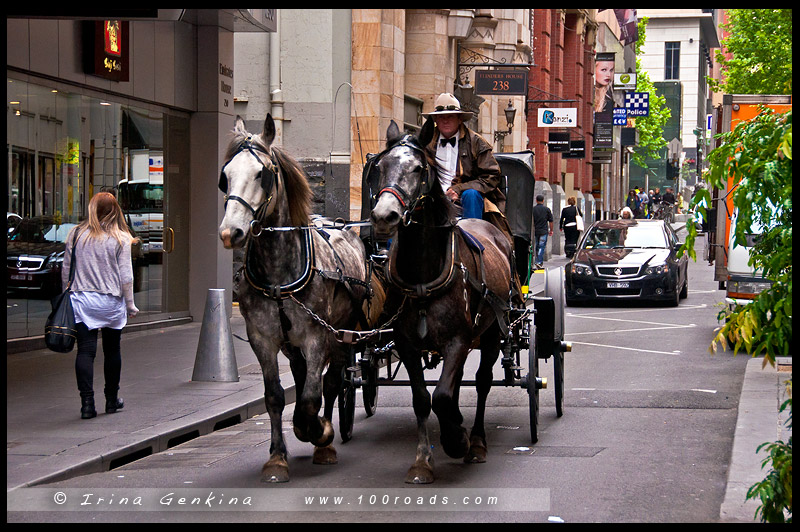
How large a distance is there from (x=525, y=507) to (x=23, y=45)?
9818 millimetres

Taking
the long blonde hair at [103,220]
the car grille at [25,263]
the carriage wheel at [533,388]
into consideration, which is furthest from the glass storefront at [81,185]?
the carriage wheel at [533,388]

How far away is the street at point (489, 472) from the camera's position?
636cm

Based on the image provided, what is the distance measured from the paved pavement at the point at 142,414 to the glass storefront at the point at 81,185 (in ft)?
3.68

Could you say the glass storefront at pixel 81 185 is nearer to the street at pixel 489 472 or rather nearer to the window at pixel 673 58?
the street at pixel 489 472

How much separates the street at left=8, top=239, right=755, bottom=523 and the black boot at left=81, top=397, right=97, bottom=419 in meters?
1.05

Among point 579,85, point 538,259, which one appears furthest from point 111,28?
point 579,85

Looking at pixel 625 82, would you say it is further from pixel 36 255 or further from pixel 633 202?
pixel 36 255

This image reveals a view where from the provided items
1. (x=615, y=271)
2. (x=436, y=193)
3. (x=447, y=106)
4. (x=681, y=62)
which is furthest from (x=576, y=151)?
(x=681, y=62)

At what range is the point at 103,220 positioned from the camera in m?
9.62

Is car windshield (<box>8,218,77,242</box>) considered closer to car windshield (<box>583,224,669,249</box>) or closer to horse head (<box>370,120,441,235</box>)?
horse head (<box>370,120,441,235</box>)

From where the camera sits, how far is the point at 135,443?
830 centimetres

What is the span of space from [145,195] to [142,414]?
26.0 feet

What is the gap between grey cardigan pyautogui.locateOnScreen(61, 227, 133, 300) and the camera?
942 centimetres

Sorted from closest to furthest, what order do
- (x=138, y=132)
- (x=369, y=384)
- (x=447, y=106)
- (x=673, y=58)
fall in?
(x=447, y=106), (x=369, y=384), (x=138, y=132), (x=673, y=58)
